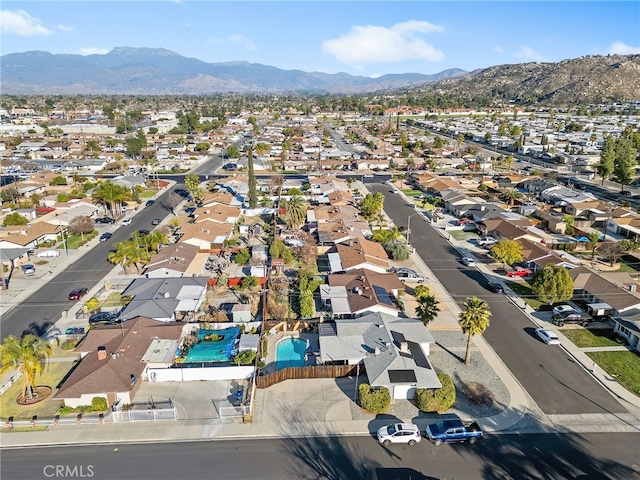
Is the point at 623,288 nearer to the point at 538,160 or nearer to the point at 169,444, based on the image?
the point at 169,444

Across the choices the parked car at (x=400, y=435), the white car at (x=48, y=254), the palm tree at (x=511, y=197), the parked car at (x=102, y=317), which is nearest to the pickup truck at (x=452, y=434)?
the parked car at (x=400, y=435)

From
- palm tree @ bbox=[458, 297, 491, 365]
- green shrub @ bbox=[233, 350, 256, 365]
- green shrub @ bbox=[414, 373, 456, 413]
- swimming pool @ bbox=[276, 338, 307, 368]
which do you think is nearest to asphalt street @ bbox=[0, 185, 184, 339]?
green shrub @ bbox=[233, 350, 256, 365]

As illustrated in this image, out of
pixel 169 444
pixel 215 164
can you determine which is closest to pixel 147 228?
pixel 169 444

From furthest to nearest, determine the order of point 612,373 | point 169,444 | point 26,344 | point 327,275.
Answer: point 327,275 → point 612,373 → point 26,344 → point 169,444

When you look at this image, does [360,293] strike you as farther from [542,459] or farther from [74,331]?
[74,331]

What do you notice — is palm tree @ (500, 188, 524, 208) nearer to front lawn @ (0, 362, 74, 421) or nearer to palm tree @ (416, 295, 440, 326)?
palm tree @ (416, 295, 440, 326)

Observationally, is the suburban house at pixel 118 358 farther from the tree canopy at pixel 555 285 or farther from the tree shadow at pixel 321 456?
the tree canopy at pixel 555 285
